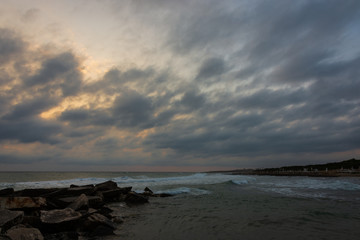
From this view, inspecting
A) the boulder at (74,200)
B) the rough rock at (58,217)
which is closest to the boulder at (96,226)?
the rough rock at (58,217)

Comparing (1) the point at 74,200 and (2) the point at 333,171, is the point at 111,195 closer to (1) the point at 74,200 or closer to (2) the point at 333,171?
(1) the point at 74,200

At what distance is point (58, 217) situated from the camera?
24.1 ft

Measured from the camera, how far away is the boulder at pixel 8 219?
6379mm

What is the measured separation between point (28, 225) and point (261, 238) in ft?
23.0

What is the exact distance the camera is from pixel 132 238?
6.80 meters

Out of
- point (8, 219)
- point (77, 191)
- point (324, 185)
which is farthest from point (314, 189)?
point (8, 219)

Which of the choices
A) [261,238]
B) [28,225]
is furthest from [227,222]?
[28,225]

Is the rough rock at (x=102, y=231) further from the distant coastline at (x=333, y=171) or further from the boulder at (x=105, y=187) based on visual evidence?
the distant coastline at (x=333, y=171)

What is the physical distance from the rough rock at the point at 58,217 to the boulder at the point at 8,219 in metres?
0.61

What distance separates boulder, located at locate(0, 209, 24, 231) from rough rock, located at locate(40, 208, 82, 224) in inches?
24.0

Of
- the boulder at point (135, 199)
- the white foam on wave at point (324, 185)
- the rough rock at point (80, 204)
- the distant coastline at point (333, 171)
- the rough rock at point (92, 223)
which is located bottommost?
the distant coastline at point (333, 171)

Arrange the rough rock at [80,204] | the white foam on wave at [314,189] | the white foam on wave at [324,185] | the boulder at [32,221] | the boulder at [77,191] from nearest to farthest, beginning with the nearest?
the boulder at [32,221] < the rough rock at [80,204] < the boulder at [77,191] < the white foam on wave at [314,189] < the white foam on wave at [324,185]

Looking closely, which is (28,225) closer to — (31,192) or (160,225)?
(160,225)

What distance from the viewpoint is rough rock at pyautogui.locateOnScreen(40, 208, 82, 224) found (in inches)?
278
